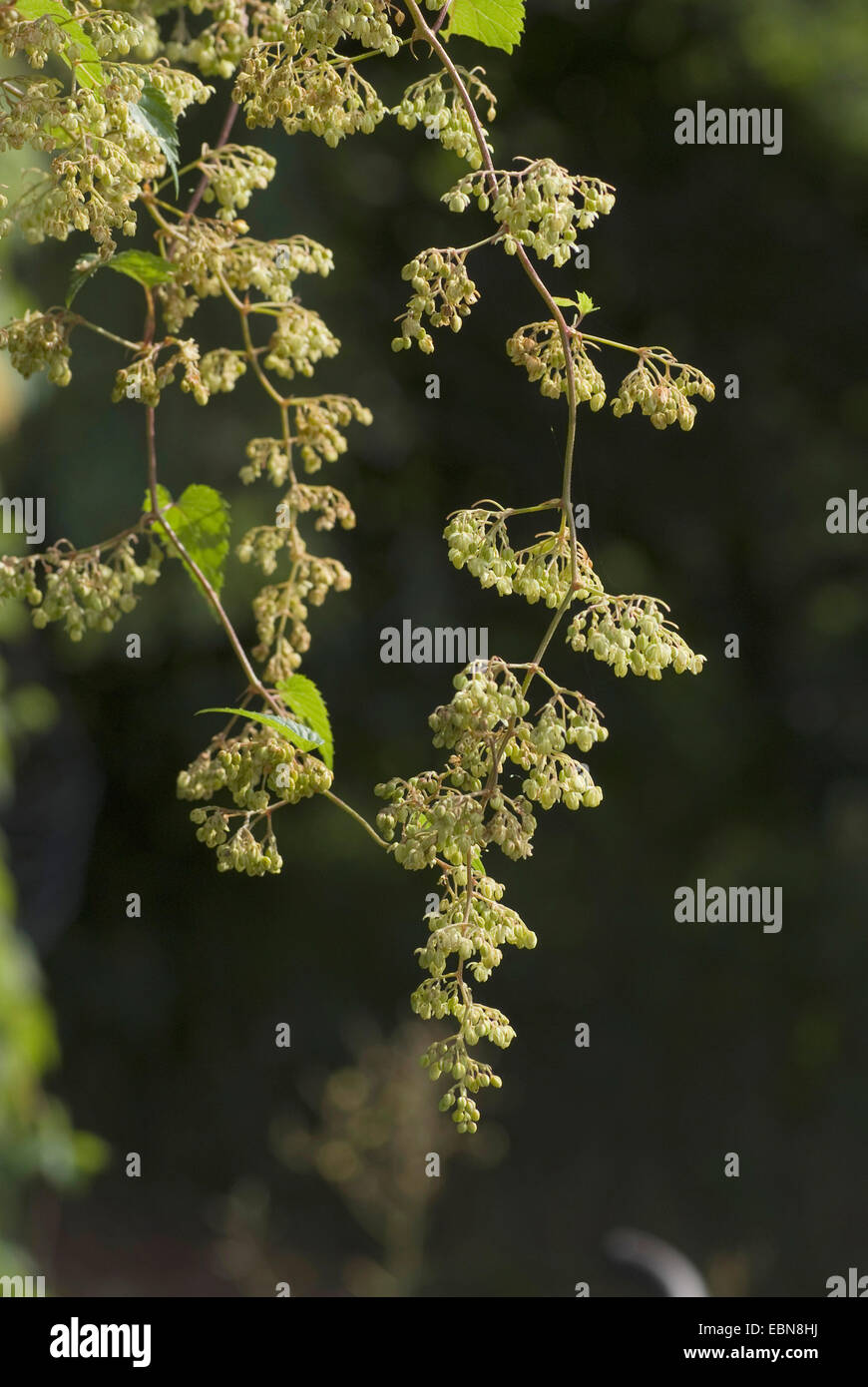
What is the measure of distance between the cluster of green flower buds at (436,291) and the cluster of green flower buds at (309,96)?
0.06m

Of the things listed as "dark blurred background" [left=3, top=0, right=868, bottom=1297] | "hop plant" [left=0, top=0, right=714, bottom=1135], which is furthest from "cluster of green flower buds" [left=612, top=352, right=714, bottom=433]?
"dark blurred background" [left=3, top=0, right=868, bottom=1297]

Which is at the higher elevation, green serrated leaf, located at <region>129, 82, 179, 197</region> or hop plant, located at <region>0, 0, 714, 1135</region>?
green serrated leaf, located at <region>129, 82, 179, 197</region>

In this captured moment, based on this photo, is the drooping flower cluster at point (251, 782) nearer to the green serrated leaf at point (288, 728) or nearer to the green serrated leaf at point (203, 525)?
the green serrated leaf at point (288, 728)

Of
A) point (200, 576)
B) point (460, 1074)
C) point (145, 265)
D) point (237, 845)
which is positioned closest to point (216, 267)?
point (145, 265)

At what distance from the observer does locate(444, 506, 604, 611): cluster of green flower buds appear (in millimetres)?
555

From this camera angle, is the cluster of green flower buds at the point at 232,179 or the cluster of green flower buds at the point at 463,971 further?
the cluster of green flower buds at the point at 232,179

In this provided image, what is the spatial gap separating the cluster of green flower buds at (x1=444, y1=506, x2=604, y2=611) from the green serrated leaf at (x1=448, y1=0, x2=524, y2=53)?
20 centimetres

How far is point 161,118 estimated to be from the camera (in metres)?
0.63

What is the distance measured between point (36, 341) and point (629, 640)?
0.29m

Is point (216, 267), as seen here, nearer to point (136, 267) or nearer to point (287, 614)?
point (136, 267)

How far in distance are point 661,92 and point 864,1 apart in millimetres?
504

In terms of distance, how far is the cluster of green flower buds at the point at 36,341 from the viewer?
0.63 meters

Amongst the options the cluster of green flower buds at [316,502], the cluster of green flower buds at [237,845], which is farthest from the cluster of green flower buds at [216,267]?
the cluster of green flower buds at [237,845]

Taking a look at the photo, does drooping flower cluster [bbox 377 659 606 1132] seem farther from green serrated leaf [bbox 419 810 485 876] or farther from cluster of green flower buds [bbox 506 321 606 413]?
cluster of green flower buds [bbox 506 321 606 413]
